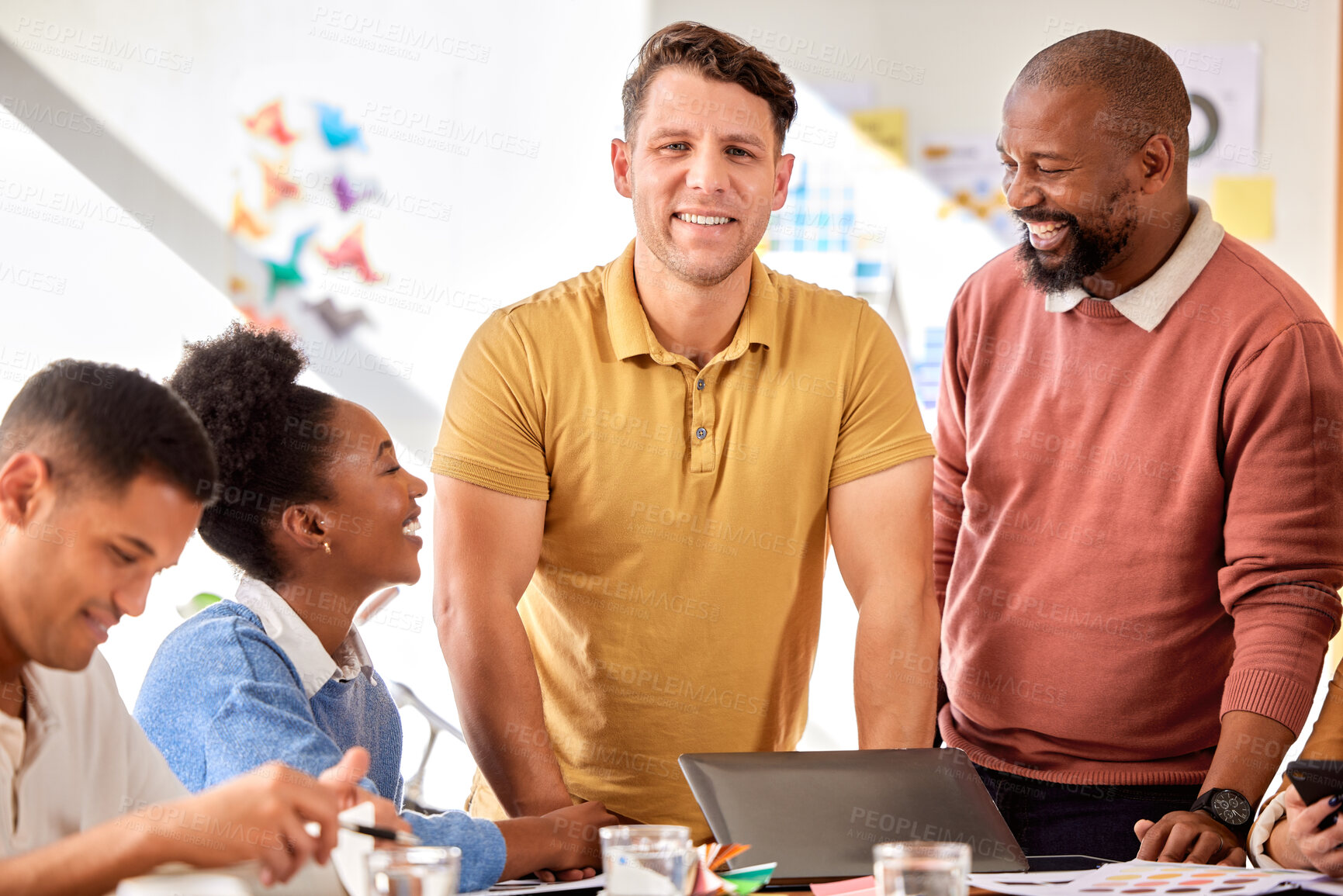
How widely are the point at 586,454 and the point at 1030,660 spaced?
0.71 m

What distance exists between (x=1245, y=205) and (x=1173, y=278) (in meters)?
1.54

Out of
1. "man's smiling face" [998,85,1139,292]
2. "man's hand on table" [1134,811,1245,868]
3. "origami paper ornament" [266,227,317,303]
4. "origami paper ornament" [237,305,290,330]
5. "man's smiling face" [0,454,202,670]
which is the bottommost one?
"man's hand on table" [1134,811,1245,868]

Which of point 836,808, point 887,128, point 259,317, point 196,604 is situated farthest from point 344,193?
point 836,808

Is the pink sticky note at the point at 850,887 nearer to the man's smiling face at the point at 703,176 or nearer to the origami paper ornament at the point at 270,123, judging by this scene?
the man's smiling face at the point at 703,176

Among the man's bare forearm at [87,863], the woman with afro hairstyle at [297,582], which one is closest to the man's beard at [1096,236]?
the woman with afro hairstyle at [297,582]

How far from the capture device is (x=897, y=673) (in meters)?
1.52

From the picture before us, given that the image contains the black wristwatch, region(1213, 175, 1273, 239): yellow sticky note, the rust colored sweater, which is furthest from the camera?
region(1213, 175, 1273, 239): yellow sticky note

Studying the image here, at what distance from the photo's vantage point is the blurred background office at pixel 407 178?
3115 millimetres

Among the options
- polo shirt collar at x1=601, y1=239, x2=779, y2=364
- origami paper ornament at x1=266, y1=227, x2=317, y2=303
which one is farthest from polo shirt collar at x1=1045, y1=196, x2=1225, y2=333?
origami paper ornament at x1=266, y1=227, x2=317, y2=303

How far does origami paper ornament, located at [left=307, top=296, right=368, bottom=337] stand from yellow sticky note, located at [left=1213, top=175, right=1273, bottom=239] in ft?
7.30

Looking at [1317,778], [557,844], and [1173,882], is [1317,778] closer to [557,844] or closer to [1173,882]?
[1173,882]

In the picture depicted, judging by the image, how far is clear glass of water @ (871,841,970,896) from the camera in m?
0.86

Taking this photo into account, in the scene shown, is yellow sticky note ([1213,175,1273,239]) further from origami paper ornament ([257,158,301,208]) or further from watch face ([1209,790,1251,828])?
origami paper ornament ([257,158,301,208])

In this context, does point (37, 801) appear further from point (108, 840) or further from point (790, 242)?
point (790, 242)
